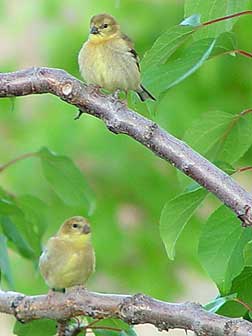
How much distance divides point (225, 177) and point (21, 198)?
671 millimetres

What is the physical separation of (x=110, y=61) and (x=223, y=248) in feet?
1.37

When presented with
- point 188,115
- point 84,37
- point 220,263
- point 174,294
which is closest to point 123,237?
point 174,294

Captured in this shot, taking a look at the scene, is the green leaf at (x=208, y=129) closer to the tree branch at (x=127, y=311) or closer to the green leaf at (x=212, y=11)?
the green leaf at (x=212, y=11)

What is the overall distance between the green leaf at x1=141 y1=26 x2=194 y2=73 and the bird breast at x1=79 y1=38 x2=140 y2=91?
18 centimetres

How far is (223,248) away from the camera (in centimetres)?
109

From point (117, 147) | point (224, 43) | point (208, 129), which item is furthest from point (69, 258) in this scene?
point (117, 147)

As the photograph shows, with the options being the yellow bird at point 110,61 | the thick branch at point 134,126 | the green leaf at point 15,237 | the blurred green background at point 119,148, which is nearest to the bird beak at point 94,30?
the yellow bird at point 110,61

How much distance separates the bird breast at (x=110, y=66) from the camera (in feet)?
4.35

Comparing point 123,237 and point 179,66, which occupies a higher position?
point 123,237

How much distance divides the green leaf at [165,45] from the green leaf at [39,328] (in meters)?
0.36

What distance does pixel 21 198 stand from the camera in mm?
1532

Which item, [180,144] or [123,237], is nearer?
[180,144]

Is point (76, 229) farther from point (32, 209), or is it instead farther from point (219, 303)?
point (219, 303)

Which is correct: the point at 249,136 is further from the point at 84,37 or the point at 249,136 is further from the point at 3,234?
the point at 84,37
